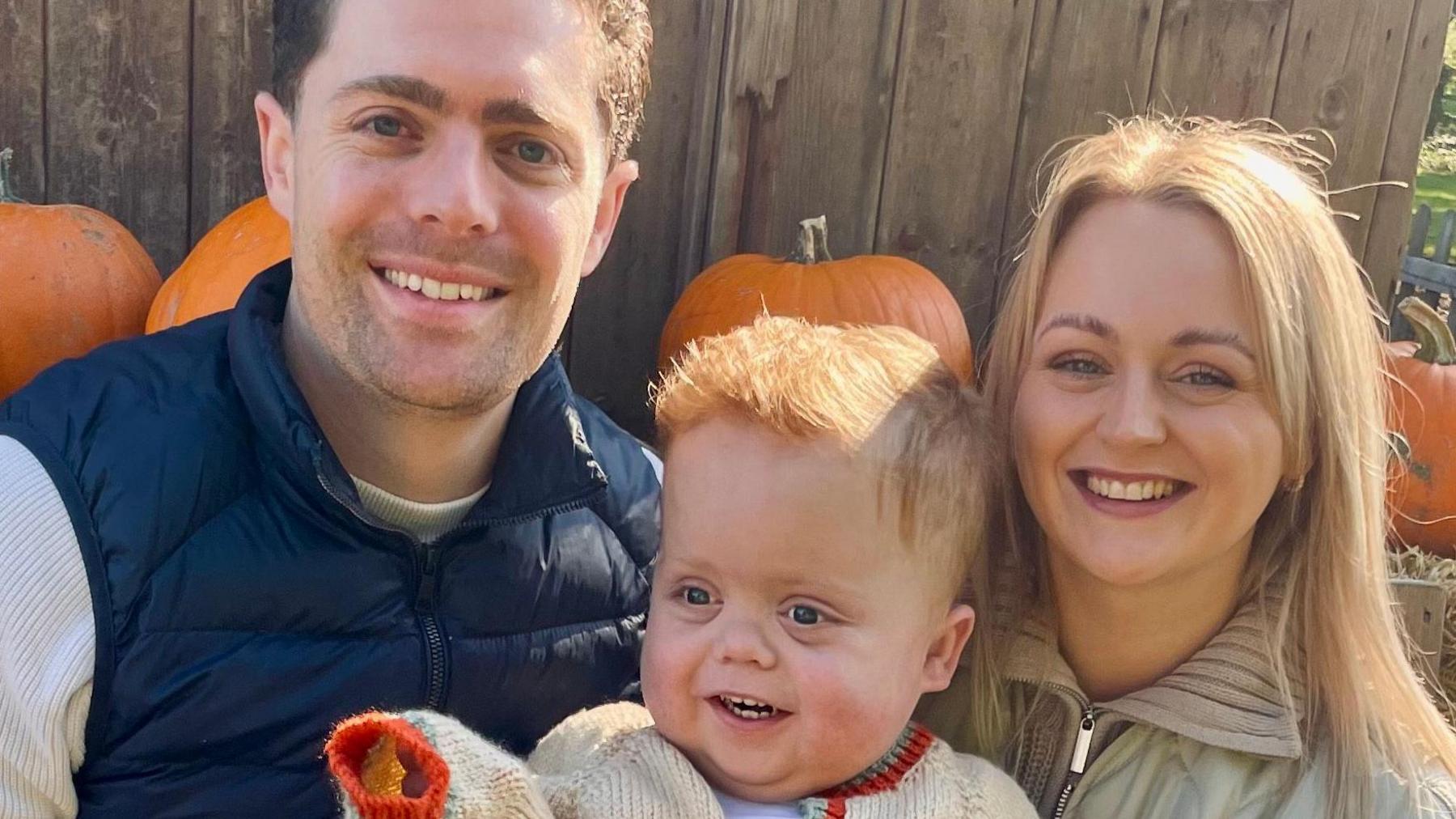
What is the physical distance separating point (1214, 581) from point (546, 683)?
40.8 inches

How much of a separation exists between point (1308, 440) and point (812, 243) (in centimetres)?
193

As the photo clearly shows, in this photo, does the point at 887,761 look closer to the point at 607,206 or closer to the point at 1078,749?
the point at 1078,749

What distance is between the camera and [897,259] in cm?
379

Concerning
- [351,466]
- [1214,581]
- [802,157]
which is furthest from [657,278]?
[1214,581]

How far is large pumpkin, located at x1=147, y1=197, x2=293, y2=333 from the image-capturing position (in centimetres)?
314

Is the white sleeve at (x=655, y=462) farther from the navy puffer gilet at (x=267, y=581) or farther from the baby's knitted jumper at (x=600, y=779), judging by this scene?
the baby's knitted jumper at (x=600, y=779)

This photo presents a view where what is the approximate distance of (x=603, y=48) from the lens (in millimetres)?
2180

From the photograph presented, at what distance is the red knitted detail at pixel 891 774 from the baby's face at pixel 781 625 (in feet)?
0.07

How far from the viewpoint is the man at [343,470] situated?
1.82 metres

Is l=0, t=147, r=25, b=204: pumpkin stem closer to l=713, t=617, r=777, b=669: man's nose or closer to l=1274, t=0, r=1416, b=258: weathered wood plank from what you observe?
l=713, t=617, r=777, b=669: man's nose

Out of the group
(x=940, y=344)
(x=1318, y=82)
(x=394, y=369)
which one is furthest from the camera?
(x=1318, y=82)

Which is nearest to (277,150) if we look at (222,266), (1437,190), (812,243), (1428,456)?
(222,266)

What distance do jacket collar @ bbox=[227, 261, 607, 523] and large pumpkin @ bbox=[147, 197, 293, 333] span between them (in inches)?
35.0

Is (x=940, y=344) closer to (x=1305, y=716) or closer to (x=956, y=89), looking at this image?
(x=956, y=89)
